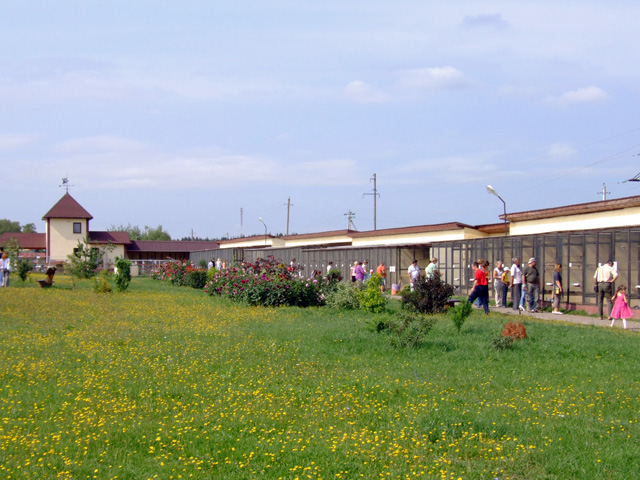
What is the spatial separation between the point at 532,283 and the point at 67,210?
A: 55850mm

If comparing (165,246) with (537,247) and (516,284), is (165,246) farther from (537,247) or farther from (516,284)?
(516,284)

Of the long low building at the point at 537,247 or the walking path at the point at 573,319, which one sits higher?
the long low building at the point at 537,247

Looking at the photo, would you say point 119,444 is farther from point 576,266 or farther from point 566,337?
point 576,266

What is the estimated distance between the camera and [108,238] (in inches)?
2729

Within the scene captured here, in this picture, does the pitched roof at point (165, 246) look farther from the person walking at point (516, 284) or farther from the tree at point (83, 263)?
the person walking at point (516, 284)

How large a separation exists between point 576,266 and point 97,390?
18093 mm

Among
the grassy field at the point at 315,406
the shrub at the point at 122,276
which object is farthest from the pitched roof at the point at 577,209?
the shrub at the point at 122,276

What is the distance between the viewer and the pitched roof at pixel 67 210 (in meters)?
64.6

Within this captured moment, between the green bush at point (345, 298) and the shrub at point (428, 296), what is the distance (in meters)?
1.71

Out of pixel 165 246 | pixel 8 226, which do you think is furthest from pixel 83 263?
pixel 8 226

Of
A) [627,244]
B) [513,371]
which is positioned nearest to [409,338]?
[513,371]

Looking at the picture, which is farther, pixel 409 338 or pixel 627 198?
pixel 627 198

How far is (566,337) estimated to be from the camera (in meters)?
12.9

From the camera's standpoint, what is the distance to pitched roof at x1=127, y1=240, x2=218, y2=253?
73062mm
